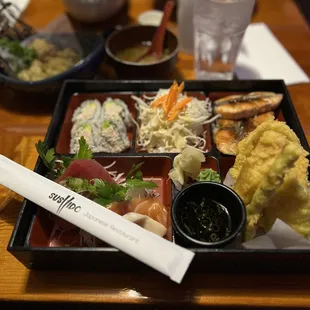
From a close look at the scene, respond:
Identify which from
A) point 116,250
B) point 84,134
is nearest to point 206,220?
point 116,250

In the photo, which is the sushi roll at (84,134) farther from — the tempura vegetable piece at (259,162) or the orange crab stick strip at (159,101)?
the tempura vegetable piece at (259,162)

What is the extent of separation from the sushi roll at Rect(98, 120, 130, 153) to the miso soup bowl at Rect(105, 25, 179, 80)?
15.6 inches

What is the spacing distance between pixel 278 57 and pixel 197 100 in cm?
74

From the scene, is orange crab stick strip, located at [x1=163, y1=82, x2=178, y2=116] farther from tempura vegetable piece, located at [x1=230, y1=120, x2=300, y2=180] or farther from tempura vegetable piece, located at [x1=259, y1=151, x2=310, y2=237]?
tempura vegetable piece, located at [x1=259, y1=151, x2=310, y2=237]

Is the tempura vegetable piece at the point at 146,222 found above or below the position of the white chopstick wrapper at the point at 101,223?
below

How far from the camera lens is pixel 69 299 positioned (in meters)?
1.15

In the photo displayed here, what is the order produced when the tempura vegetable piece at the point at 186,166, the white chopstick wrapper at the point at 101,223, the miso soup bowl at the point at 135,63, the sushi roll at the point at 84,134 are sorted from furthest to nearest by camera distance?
A: the miso soup bowl at the point at 135,63 → the sushi roll at the point at 84,134 → the tempura vegetable piece at the point at 186,166 → the white chopstick wrapper at the point at 101,223

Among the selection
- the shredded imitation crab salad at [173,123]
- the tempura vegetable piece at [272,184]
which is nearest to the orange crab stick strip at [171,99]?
the shredded imitation crab salad at [173,123]

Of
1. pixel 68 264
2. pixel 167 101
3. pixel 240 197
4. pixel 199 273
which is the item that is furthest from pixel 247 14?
pixel 68 264

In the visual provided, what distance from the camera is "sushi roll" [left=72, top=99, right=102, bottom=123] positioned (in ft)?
5.65

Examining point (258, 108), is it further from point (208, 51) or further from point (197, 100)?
point (208, 51)

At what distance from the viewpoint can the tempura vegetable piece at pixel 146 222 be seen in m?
1.20

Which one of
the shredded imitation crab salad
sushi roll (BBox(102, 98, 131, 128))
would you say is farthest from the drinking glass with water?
sushi roll (BBox(102, 98, 131, 128))

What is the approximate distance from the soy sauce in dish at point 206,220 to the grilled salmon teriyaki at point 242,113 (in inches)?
17.5
